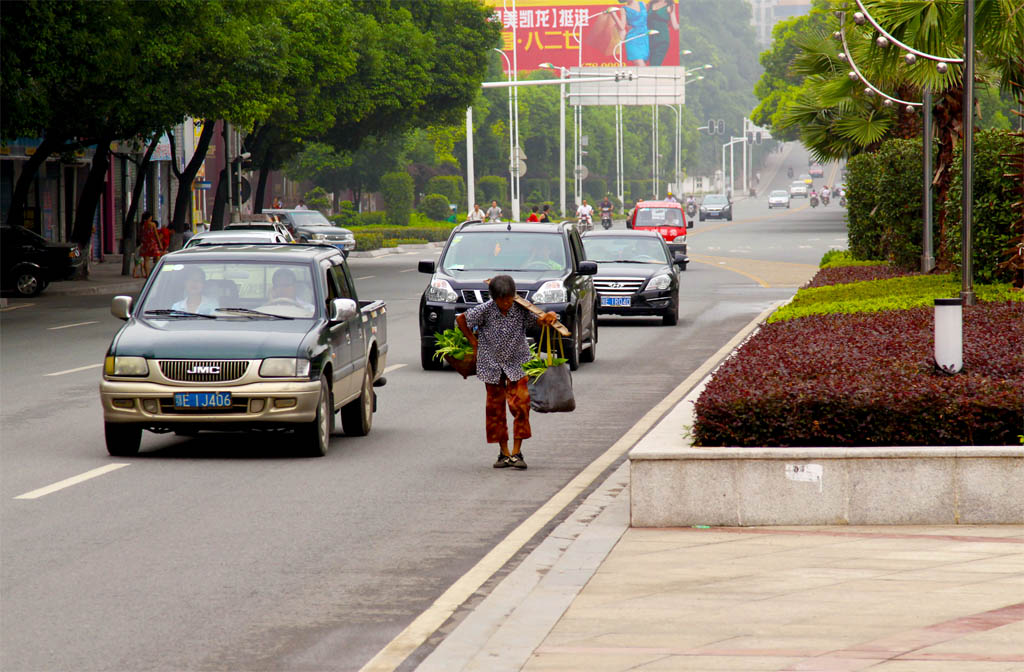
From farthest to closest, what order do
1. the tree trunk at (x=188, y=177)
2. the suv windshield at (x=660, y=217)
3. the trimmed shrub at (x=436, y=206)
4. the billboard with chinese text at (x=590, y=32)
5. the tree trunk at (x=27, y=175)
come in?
the billboard with chinese text at (x=590, y=32)
the trimmed shrub at (x=436, y=206)
the suv windshield at (x=660, y=217)
the tree trunk at (x=188, y=177)
the tree trunk at (x=27, y=175)

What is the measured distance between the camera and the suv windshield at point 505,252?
69.3 ft

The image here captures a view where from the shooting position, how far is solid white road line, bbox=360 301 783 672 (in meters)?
6.98

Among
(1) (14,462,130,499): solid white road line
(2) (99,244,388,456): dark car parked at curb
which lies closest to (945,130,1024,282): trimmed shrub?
(2) (99,244,388,456): dark car parked at curb

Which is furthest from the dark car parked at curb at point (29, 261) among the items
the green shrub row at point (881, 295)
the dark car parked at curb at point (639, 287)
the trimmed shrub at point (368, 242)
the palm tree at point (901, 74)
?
the trimmed shrub at point (368, 242)

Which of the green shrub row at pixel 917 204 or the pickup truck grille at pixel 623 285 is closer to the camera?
the green shrub row at pixel 917 204

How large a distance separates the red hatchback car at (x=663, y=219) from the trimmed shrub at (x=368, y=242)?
1437 centimetres

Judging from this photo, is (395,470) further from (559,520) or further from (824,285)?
(824,285)

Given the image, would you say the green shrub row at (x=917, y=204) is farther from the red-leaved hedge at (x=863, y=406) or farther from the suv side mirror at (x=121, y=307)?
the suv side mirror at (x=121, y=307)

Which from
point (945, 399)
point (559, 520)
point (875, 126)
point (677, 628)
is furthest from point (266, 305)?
point (875, 126)

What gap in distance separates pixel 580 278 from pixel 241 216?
34.7m

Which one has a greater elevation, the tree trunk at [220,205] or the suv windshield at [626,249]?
the tree trunk at [220,205]

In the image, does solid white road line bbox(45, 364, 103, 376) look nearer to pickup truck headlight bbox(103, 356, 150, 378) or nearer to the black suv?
the black suv

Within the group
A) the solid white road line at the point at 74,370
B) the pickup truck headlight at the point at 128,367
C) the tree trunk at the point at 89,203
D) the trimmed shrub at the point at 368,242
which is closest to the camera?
the pickup truck headlight at the point at 128,367

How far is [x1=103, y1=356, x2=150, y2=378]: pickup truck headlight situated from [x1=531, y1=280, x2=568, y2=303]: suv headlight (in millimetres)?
8144
